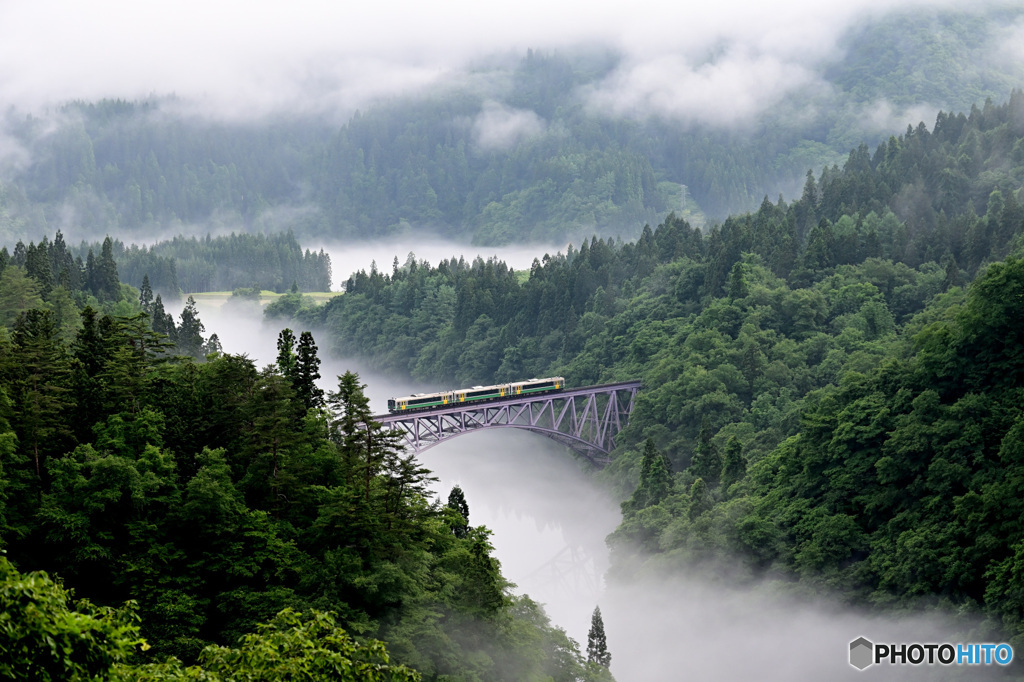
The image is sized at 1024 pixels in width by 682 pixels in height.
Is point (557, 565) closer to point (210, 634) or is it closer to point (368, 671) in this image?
point (210, 634)

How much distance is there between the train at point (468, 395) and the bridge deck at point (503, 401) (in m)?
0.28

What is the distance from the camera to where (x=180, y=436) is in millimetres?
54250

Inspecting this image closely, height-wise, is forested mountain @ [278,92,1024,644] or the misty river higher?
forested mountain @ [278,92,1024,644]

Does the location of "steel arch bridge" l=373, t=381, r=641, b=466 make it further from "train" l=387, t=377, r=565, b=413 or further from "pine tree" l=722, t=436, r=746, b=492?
"pine tree" l=722, t=436, r=746, b=492

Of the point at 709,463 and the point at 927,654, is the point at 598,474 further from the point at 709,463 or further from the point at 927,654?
the point at 927,654

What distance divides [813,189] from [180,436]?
122 m

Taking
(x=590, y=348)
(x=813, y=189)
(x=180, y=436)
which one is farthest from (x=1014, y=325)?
(x=813, y=189)

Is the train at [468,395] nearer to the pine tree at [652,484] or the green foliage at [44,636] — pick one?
the pine tree at [652,484]

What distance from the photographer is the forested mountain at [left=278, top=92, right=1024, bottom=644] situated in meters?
73.2

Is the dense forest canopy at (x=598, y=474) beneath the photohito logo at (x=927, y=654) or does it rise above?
above

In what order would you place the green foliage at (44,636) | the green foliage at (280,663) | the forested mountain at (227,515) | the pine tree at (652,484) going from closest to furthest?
the green foliage at (44,636)
the green foliage at (280,663)
the forested mountain at (227,515)
the pine tree at (652,484)

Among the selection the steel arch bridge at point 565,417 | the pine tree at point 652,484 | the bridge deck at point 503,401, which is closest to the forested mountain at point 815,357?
the pine tree at point 652,484

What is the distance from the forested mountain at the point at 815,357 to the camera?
7325 centimetres

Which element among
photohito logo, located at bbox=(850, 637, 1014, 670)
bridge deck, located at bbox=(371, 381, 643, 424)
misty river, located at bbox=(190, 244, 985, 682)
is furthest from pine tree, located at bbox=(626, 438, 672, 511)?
photohito logo, located at bbox=(850, 637, 1014, 670)
